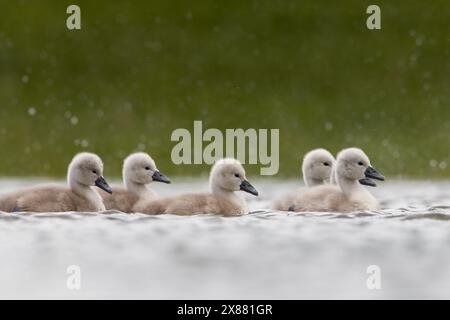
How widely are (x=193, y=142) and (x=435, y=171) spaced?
283 inches

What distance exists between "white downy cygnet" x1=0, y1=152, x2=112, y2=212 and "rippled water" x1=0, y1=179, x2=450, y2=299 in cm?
44

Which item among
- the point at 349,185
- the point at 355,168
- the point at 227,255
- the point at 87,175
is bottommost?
the point at 227,255

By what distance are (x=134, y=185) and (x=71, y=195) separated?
58.0 inches

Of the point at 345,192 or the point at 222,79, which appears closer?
the point at 345,192

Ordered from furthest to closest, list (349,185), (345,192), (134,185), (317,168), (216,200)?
(317,168), (134,185), (349,185), (345,192), (216,200)

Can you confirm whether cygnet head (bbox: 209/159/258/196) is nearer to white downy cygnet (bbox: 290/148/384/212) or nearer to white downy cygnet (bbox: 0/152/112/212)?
white downy cygnet (bbox: 290/148/384/212)

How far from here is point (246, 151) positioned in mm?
33750

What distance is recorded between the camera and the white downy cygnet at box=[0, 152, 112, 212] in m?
15.2

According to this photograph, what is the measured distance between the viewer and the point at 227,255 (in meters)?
12.6

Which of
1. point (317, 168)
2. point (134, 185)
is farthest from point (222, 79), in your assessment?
Answer: point (134, 185)

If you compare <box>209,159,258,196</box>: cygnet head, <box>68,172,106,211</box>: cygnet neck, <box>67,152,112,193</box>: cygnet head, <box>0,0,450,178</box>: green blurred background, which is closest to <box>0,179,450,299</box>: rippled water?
<box>68,172,106,211</box>: cygnet neck
